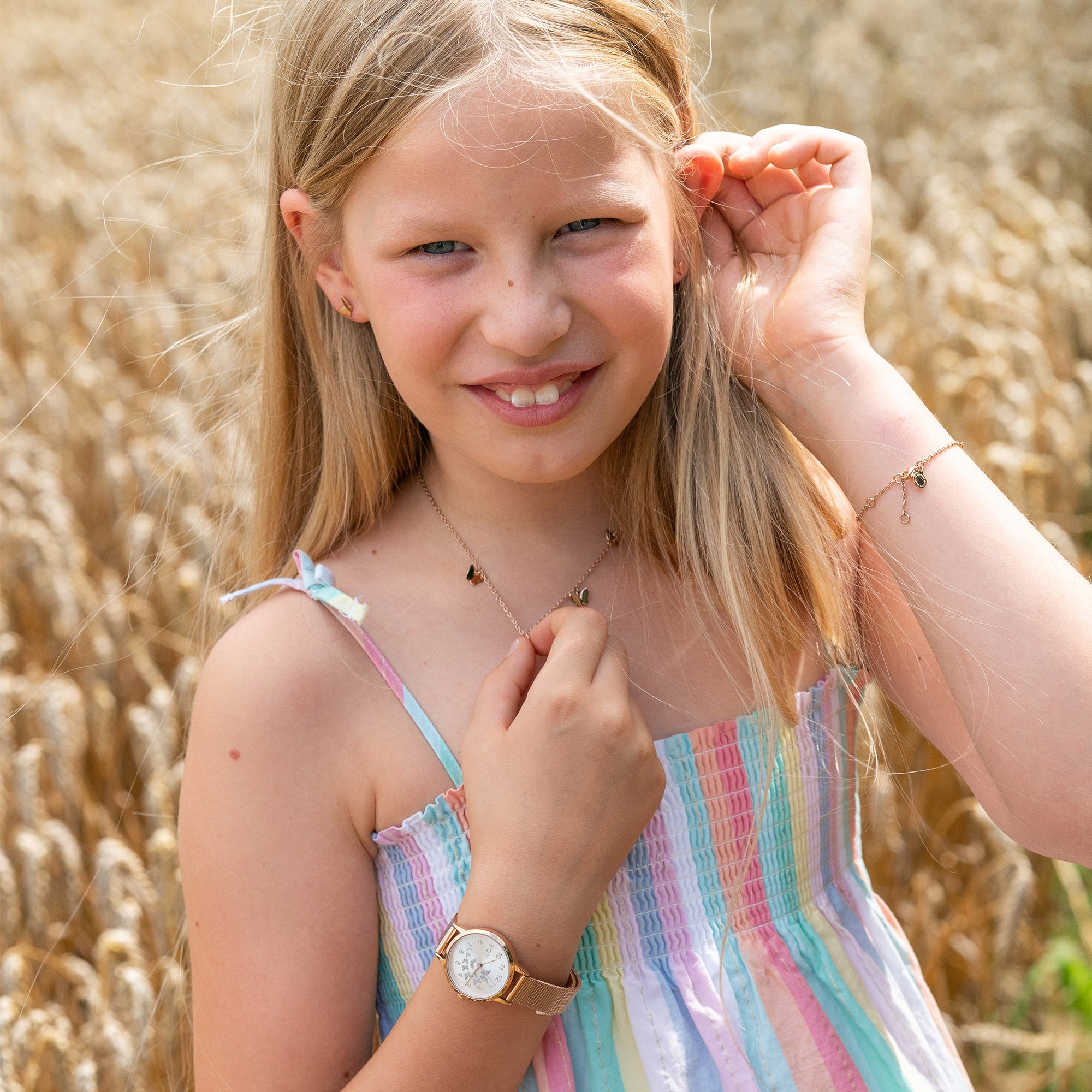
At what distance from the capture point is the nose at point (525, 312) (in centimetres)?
123

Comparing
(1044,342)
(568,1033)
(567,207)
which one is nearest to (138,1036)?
(568,1033)

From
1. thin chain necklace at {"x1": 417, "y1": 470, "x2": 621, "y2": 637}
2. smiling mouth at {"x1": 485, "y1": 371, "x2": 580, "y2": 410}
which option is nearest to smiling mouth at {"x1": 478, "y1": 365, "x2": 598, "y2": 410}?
smiling mouth at {"x1": 485, "y1": 371, "x2": 580, "y2": 410}

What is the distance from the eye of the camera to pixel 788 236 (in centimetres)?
158

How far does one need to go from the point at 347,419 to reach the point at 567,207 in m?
0.47

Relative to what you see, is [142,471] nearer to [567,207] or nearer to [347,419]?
[347,419]

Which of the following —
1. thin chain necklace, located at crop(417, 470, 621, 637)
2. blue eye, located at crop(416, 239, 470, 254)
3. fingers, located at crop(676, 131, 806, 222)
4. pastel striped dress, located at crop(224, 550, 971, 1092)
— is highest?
fingers, located at crop(676, 131, 806, 222)

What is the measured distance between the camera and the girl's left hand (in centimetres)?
146

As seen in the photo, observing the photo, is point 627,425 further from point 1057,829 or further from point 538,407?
point 1057,829

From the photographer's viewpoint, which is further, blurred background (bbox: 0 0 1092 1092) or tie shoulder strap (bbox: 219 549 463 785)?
blurred background (bbox: 0 0 1092 1092)

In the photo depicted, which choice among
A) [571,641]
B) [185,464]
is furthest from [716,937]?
[185,464]

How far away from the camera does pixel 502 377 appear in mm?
1285

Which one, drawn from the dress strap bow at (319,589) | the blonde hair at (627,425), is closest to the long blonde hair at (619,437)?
the blonde hair at (627,425)

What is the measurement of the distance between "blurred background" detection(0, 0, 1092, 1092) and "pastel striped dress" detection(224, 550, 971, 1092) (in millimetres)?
544

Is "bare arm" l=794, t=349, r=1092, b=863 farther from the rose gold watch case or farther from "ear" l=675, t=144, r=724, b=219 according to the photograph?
the rose gold watch case
